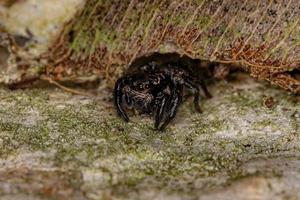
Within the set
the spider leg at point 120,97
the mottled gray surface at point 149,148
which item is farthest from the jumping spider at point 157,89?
the mottled gray surface at point 149,148

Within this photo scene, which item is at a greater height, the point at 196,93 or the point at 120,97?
the point at 196,93

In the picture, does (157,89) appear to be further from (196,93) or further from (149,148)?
(149,148)

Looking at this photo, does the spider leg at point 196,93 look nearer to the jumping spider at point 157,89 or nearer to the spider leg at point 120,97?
the jumping spider at point 157,89

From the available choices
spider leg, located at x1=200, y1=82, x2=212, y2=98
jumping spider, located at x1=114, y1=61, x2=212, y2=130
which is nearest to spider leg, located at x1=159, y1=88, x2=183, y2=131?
jumping spider, located at x1=114, y1=61, x2=212, y2=130

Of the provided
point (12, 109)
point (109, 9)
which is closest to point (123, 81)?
point (109, 9)

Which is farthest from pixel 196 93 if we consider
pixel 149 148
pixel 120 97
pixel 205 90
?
pixel 149 148

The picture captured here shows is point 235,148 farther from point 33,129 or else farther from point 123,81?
point 33,129

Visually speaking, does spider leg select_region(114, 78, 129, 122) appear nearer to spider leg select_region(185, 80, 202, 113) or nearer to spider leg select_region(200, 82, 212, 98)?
spider leg select_region(185, 80, 202, 113)

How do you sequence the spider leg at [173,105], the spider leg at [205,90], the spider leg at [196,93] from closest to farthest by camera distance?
the spider leg at [173,105]
the spider leg at [196,93]
the spider leg at [205,90]
